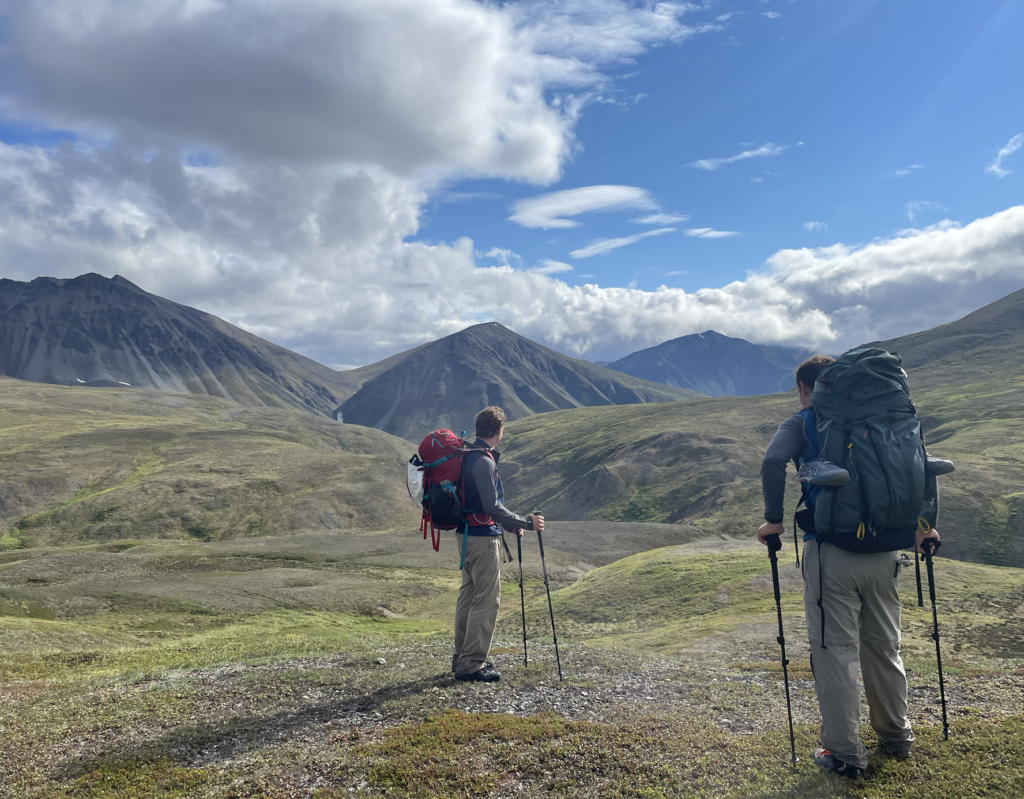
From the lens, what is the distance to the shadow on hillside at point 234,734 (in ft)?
30.5

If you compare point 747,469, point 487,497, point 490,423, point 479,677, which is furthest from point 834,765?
point 747,469

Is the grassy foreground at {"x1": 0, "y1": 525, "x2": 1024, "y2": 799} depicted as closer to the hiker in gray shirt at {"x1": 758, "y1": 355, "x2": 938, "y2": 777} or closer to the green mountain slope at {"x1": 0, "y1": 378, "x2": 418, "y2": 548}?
the hiker in gray shirt at {"x1": 758, "y1": 355, "x2": 938, "y2": 777}

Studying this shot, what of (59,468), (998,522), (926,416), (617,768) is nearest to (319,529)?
(59,468)

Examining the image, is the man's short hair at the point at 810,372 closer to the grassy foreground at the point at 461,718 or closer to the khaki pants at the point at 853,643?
the khaki pants at the point at 853,643

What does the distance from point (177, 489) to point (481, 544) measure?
372ft

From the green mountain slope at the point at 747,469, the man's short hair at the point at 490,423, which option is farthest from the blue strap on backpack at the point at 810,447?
the green mountain slope at the point at 747,469

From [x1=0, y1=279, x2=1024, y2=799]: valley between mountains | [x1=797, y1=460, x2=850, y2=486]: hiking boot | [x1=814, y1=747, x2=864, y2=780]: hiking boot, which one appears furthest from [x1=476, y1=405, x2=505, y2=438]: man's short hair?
[x1=814, y1=747, x2=864, y2=780]: hiking boot

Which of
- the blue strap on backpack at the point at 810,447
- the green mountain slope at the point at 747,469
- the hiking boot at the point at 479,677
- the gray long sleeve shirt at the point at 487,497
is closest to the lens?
the blue strap on backpack at the point at 810,447

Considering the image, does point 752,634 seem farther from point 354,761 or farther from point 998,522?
point 998,522

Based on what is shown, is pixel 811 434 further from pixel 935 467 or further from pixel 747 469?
pixel 747 469

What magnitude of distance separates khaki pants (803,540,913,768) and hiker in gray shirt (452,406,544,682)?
5.88 meters

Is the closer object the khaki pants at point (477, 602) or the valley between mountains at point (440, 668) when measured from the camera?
the valley between mountains at point (440, 668)

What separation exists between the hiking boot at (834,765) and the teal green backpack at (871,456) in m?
2.75

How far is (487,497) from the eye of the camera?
12055 mm
